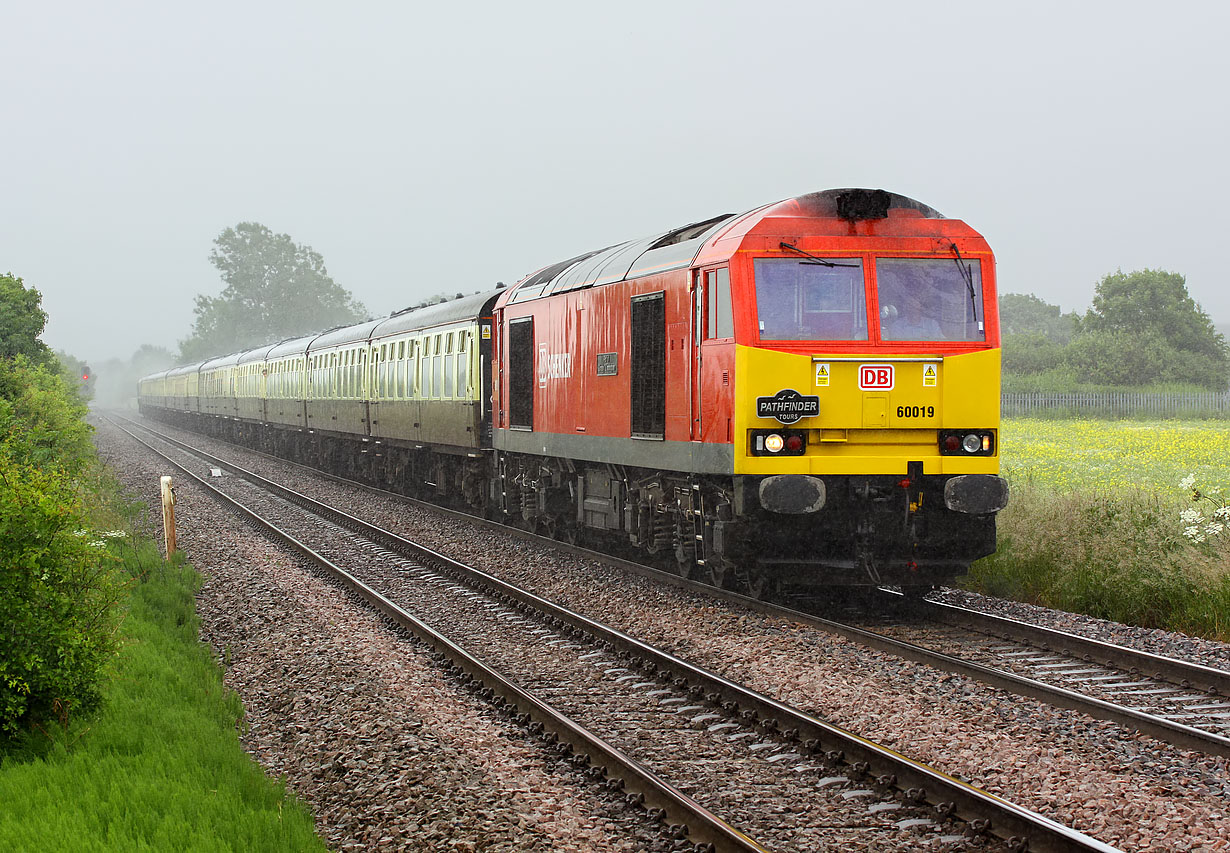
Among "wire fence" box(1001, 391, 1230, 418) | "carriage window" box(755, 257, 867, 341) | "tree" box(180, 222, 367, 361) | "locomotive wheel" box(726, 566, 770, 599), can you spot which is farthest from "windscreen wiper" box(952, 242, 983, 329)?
"tree" box(180, 222, 367, 361)

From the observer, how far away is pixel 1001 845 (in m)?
4.91

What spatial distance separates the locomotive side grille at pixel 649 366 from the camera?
11.4 meters

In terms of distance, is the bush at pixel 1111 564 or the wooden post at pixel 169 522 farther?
the wooden post at pixel 169 522

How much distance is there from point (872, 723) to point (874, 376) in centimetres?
366

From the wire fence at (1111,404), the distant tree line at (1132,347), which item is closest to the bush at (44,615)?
the wire fence at (1111,404)

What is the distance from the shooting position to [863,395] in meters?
9.67

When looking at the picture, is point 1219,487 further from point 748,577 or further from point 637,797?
point 637,797

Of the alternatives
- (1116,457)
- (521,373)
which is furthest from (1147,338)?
(521,373)

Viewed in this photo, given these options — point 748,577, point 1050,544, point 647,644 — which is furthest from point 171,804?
point 1050,544

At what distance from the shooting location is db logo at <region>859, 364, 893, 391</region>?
31.7 ft

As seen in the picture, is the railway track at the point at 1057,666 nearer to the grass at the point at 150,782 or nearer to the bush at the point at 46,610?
the grass at the point at 150,782

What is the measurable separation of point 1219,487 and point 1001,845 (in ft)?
42.5

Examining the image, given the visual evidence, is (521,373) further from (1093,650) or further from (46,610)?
(46,610)

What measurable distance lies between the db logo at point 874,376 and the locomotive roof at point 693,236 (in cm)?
140
